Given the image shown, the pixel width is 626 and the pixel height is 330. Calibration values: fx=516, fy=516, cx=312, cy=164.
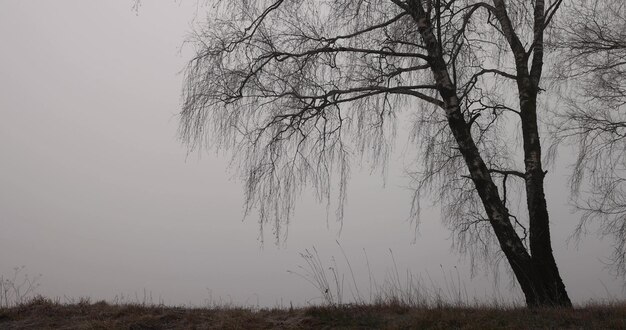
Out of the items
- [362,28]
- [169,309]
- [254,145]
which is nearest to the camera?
[169,309]

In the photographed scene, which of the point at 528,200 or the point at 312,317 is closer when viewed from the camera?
the point at 312,317

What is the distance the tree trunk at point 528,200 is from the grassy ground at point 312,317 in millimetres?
578

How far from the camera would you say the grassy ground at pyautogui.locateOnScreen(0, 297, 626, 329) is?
4.75m

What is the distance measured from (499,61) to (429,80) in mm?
1030

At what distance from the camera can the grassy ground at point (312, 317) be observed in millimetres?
4754

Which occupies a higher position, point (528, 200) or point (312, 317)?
point (528, 200)

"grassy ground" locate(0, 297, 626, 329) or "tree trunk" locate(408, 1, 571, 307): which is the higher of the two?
"tree trunk" locate(408, 1, 571, 307)

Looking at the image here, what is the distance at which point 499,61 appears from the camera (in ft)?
24.7

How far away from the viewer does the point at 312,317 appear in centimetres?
523

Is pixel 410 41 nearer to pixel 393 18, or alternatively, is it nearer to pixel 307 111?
pixel 393 18

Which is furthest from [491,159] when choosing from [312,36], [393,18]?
[312,36]

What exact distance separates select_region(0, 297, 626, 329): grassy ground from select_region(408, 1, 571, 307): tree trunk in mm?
578

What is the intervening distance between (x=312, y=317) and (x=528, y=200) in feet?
10.7

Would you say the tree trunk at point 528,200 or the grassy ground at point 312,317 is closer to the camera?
the grassy ground at point 312,317
